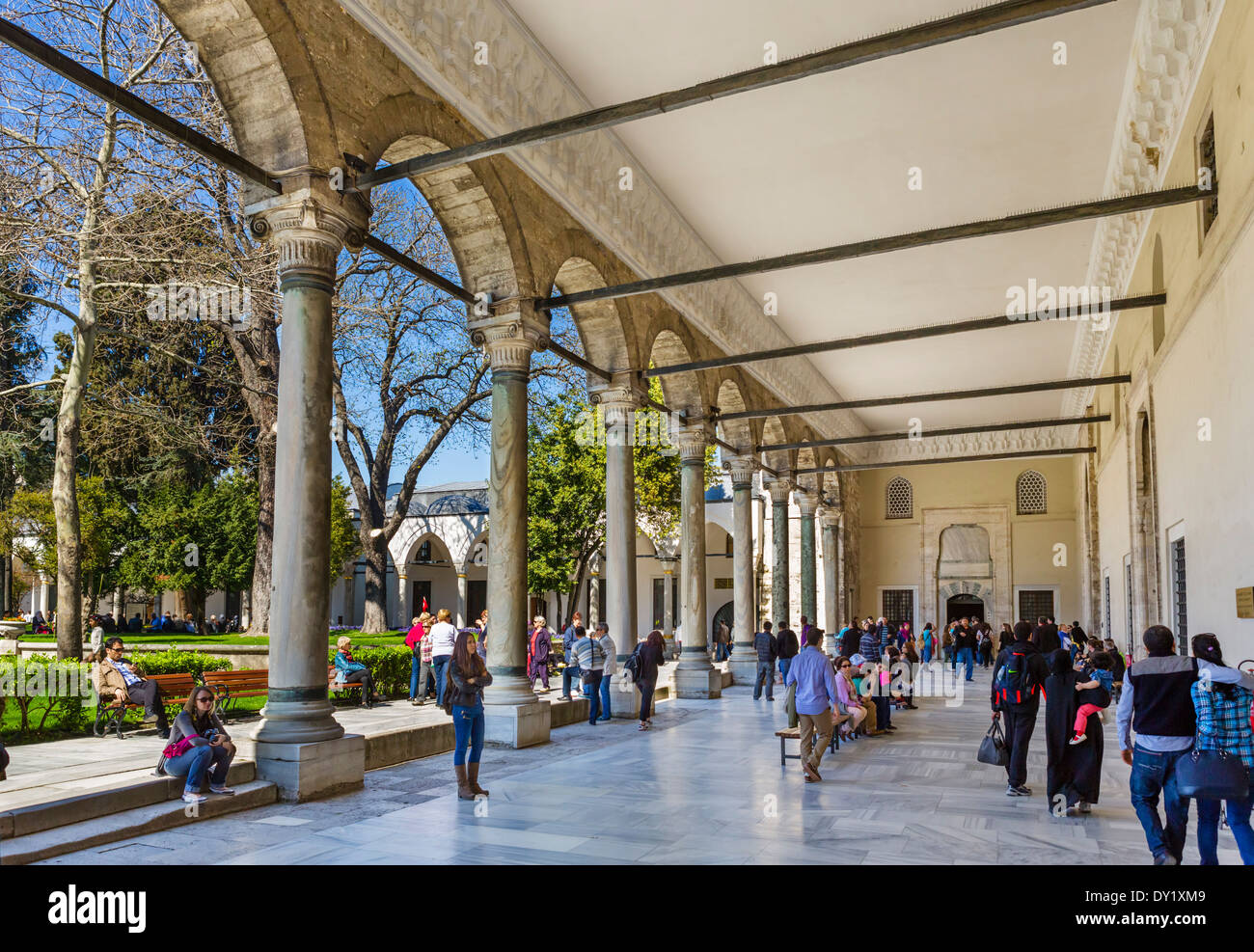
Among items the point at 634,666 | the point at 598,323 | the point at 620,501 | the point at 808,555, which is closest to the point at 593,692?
the point at 634,666

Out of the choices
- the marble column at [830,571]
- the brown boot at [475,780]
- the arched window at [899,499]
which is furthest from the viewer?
the arched window at [899,499]

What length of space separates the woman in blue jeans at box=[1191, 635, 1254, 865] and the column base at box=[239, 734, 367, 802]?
5632mm

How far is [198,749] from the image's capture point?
6.45 metres

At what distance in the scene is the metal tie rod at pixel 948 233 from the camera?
8.20 m

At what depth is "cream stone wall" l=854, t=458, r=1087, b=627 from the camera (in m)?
31.9

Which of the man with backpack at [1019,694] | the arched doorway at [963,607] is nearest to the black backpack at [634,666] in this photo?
the man with backpack at [1019,694]

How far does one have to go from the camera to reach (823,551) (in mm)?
28766

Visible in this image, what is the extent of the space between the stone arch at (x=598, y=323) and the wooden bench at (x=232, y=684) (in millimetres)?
5995

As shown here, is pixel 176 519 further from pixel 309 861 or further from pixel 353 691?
pixel 309 861

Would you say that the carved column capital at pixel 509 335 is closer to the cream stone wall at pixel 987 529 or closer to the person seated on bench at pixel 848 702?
the person seated on bench at pixel 848 702

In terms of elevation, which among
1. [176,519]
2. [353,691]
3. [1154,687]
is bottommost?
[353,691]

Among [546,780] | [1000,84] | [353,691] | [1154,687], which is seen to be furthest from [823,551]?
[1154,687]

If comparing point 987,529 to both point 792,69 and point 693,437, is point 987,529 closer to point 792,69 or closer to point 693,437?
point 693,437

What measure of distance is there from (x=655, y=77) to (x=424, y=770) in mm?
7557
